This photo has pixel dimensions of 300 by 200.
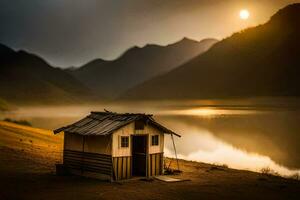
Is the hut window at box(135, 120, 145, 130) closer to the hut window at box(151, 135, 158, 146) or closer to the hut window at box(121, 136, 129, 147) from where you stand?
the hut window at box(121, 136, 129, 147)

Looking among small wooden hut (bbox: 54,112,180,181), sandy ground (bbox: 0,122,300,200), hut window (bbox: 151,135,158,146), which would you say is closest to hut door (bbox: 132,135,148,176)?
small wooden hut (bbox: 54,112,180,181)

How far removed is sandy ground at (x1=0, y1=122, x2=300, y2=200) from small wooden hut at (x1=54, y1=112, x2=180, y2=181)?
682 millimetres

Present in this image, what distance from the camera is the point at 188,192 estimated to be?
19.3 metres

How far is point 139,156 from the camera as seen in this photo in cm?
2362

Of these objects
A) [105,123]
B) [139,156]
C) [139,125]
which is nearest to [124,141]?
[139,125]

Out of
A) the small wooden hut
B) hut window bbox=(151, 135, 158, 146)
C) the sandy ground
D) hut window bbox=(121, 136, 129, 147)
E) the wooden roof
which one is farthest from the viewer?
hut window bbox=(151, 135, 158, 146)

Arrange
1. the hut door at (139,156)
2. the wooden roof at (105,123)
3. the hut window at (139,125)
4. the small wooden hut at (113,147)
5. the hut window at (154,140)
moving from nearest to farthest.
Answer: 1. the small wooden hut at (113,147)
2. the wooden roof at (105,123)
3. the hut window at (139,125)
4. the hut window at (154,140)
5. the hut door at (139,156)

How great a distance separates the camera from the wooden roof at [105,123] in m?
21.2

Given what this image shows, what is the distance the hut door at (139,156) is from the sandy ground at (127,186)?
186 centimetres

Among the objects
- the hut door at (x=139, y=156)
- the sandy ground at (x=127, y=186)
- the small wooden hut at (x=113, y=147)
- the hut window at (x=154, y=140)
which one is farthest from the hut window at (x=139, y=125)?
the sandy ground at (x=127, y=186)

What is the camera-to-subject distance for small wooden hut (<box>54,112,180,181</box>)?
2111cm

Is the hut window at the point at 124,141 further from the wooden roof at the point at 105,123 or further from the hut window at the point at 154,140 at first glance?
the hut window at the point at 154,140

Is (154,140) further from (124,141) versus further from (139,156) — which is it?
(124,141)

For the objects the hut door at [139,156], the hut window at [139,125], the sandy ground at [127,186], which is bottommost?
the sandy ground at [127,186]
